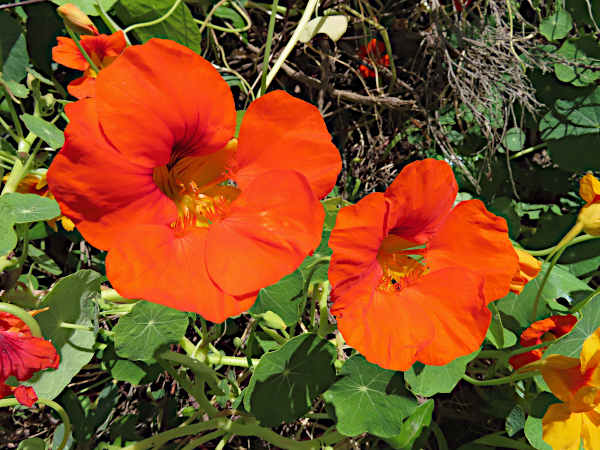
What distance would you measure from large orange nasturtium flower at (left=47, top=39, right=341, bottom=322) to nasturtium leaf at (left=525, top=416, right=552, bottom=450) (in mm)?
785

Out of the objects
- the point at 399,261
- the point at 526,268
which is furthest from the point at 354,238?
the point at 526,268

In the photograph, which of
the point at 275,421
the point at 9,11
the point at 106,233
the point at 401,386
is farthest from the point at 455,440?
the point at 9,11

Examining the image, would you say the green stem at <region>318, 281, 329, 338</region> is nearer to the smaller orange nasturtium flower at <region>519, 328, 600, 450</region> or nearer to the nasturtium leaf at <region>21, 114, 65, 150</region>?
the smaller orange nasturtium flower at <region>519, 328, 600, 450</region>

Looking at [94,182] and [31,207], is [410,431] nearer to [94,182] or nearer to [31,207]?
[94,182]

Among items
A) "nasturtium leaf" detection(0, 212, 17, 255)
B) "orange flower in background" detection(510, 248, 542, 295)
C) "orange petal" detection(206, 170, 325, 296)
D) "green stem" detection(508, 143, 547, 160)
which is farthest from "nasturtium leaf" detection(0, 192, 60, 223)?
"green stem" detection(508, 143, 547, 160)

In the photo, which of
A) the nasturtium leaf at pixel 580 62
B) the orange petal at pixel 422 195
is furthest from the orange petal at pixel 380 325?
the nasturtium leaf at pixel 580 62

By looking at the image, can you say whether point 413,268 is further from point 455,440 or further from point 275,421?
point 455,440

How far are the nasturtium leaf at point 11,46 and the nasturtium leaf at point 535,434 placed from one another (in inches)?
63.5

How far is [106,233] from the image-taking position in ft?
1.67

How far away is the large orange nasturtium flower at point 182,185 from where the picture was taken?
0.48 metres

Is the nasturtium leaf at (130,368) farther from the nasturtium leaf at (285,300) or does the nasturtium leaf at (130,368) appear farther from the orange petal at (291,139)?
the orange petal at (291,139)

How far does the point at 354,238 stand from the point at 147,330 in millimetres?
537

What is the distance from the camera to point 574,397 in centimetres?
70

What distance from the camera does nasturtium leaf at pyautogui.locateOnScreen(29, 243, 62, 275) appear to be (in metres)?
1.19
